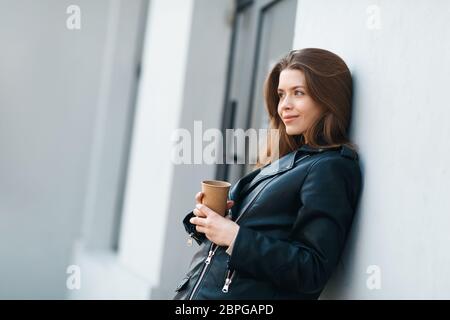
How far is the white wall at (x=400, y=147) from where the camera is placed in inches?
43.3

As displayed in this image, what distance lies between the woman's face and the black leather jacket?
0.08 m

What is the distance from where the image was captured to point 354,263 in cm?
144

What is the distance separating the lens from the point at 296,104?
147cm

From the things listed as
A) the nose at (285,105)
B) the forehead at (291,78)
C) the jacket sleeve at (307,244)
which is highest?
the forehead at (291,78)

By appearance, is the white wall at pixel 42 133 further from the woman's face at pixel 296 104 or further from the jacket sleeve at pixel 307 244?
the jacket sleeve at pixel 307 244

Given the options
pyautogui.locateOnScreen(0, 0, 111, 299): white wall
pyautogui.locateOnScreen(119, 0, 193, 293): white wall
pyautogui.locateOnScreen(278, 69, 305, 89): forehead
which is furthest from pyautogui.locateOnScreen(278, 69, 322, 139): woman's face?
pyautogui.locateOnScreen(0, 0, 111, 299): white wall

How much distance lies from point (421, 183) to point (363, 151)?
0.31 meters

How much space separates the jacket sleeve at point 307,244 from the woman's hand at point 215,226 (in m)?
0.04

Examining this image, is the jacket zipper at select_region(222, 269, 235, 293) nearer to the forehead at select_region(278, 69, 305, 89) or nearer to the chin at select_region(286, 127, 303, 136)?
the chin at select_region(286, 127, 303, 136)

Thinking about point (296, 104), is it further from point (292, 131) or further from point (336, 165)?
point (336, 165)

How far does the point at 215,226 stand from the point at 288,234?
0.20 metres

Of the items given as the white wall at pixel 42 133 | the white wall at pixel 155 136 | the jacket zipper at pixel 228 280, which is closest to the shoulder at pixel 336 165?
the jacket zipper at pixel 228 280

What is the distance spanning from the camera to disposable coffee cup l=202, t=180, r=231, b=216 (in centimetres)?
143

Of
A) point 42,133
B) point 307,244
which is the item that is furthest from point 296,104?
point 42,133
